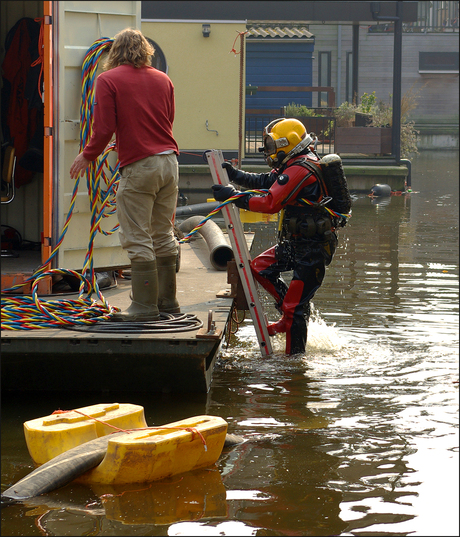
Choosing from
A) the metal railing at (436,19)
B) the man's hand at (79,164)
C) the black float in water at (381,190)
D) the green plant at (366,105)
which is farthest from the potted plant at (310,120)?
the man's hand at (79,164)

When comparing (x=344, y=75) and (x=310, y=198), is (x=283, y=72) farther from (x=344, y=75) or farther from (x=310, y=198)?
(x=310, y=198)

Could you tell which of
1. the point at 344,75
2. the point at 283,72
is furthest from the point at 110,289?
the point at 344,75

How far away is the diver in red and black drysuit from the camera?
19.4 feet

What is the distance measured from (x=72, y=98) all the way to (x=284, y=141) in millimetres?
1571

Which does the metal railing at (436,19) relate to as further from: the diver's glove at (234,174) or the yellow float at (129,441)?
the yellow float at (129,441)

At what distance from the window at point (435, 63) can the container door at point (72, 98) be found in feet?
102

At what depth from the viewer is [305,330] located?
628cm

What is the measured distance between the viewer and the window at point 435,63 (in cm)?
3506

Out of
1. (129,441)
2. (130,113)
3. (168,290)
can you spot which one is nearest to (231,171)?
(168,290)

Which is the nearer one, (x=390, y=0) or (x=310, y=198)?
(x=310, y=198)

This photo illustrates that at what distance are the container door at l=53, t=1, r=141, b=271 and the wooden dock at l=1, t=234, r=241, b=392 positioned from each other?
1.04m

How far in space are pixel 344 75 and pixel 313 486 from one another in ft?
102

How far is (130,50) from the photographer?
519 cm

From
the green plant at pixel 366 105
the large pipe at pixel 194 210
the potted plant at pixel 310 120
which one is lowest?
the large pipe at pixel 194 210
